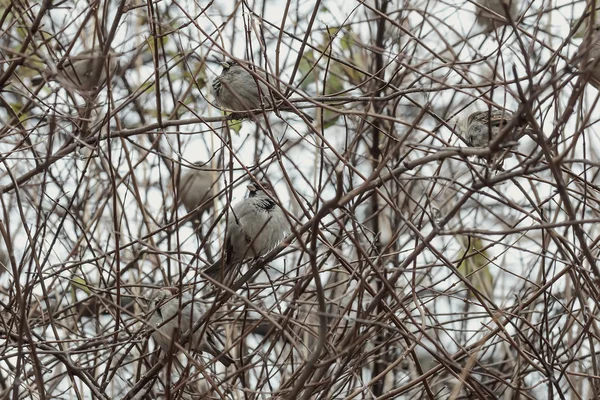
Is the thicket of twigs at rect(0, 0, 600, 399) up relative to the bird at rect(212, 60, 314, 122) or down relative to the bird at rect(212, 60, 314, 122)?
down

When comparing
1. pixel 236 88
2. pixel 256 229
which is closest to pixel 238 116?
pixel 256 229

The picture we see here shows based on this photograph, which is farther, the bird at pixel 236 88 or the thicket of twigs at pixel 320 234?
the bird at pixel 236 88

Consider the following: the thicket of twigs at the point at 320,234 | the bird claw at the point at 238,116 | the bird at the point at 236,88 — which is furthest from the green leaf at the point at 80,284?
the bird at the point at 236,88

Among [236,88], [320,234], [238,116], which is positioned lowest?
[320,234]

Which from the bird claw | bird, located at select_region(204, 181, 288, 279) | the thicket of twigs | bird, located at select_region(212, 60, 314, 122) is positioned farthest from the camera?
bird, located at select_region(212, 60, 314, 122)

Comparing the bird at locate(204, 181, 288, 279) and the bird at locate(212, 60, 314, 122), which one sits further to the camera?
the bird at locate(212, 60, 314, 122)

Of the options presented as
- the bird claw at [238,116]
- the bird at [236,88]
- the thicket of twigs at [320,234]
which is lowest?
the thicket of twigs at [320,234]

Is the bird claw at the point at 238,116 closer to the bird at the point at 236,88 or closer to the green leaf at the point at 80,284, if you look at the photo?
the bird at the point at 236,88

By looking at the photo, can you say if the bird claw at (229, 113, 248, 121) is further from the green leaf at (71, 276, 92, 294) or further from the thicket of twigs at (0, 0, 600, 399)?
the green leaf at (71, 276, 92, 294)

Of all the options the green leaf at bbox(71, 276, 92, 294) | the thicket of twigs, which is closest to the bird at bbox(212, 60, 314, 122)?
the thicket of twigs

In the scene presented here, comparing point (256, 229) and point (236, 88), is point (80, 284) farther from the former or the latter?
point (236, 88)

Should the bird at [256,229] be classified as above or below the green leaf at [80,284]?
above

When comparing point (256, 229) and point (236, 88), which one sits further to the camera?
point (236, 88)

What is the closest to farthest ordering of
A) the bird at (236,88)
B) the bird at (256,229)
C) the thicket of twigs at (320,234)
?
1. the thicket of twigs at (320,234)
2. the bird at (256,229)
3. the bird at (236,88)
